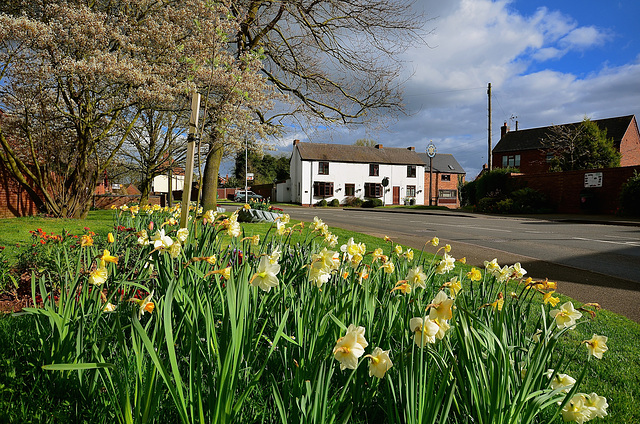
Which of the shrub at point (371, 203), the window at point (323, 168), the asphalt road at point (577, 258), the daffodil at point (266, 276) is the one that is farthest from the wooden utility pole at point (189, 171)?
the window at point (323, 168)

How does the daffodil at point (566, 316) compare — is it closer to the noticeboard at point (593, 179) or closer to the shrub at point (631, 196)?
the shrub at point (631, 196)

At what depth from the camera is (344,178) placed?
159ft

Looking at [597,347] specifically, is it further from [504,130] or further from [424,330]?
[504,130]

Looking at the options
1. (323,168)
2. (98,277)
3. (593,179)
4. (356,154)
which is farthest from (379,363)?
(356,154)

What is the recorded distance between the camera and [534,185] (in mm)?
25625

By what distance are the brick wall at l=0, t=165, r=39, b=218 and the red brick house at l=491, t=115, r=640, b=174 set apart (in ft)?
120

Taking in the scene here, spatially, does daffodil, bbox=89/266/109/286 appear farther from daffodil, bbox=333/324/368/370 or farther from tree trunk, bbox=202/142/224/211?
tree trunk, bbox=202/142/224/211

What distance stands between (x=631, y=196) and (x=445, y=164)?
35.8 meters

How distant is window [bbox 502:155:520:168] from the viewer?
4516 centimetres

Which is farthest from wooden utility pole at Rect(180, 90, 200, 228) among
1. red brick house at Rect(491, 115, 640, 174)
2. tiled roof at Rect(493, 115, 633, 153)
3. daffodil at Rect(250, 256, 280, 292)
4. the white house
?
the white house

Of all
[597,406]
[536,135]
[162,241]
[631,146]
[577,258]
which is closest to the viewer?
[597,406]

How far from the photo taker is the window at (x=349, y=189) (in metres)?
48.3

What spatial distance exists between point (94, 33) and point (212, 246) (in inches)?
379

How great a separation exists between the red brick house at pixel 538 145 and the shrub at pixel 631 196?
1677 centimetres
